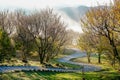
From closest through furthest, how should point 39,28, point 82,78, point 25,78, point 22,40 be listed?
point 25,78, point 82,78, point 39,28, point 22,40

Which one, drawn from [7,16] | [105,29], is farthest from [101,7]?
[7,16]

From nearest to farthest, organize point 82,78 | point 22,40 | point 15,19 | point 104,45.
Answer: point 82,78 < point 104,45 < point 22,40 < point 15,19

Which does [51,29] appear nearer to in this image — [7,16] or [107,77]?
[107,77]

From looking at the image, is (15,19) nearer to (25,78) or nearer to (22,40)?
(22,40)

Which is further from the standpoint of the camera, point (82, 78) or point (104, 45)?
point (104, 45)

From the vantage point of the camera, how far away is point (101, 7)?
4291 centimetres

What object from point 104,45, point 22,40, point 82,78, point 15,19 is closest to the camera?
point 82,78

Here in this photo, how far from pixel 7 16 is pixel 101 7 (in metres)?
60.2

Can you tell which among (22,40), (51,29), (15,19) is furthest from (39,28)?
(15,19)

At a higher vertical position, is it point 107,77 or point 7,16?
point 7,16

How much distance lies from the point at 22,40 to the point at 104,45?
102ft

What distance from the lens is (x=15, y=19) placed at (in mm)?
92500

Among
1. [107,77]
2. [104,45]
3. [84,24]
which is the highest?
[84,24]

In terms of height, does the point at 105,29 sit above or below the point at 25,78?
above
